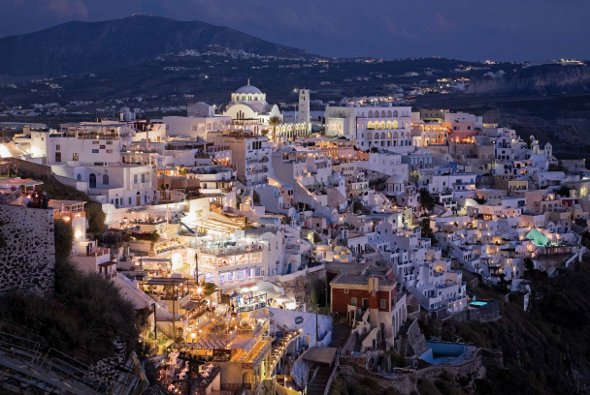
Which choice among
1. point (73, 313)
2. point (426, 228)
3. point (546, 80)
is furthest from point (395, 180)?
point (546, 80)

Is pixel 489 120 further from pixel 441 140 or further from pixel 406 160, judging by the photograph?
pixel 406 160

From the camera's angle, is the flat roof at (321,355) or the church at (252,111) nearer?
the flat roof at (321,355)

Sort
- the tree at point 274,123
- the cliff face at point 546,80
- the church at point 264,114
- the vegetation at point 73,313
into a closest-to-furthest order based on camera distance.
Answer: the vegetation at point 73,313, the tree at point 274,123, the church at point 264,114, the cliff face at point 546,80

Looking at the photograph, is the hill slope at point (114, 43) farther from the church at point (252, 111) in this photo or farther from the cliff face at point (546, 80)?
the church at point (252, 111)

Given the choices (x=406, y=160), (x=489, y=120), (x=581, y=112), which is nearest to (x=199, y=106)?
(x=406, y=160)

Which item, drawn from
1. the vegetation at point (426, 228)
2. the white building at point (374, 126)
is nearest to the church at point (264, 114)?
the white building at point (374, 126)

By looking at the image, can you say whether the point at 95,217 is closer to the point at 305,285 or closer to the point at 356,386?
the point at 305,285
